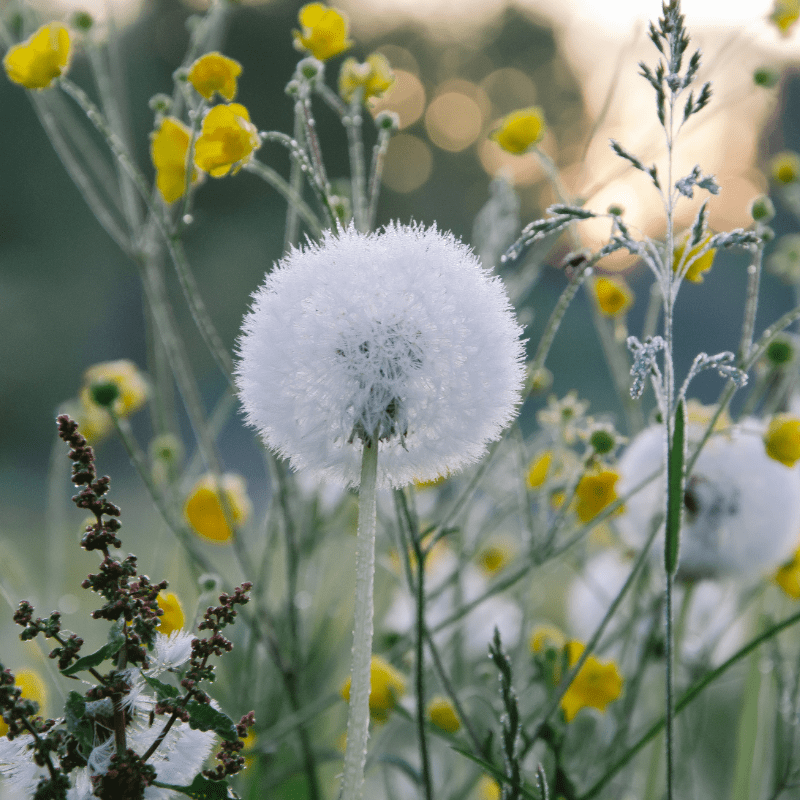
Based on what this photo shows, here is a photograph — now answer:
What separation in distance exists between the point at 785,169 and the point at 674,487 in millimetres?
602

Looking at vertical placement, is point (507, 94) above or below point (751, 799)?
above

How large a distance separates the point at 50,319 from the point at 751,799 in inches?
228

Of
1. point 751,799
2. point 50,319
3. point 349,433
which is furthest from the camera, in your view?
point 50,319

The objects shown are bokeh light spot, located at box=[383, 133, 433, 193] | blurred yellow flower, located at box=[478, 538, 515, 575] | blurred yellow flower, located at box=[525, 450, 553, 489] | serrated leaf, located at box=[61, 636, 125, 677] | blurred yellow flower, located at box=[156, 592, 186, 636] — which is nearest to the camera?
serrated leaf, located at box=[61, 636, 125, 677]

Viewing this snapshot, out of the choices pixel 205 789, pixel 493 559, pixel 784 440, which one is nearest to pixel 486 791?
pixel 493 559

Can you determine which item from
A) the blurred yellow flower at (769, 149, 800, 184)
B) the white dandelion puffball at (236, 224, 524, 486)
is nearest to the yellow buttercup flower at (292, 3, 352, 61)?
the white dandelion puffball at (236, 224, 524, 486)

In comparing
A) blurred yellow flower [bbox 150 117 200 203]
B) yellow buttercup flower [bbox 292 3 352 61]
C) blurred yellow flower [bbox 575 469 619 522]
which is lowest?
blurred yellow flower [bbox 150 117 200 203]

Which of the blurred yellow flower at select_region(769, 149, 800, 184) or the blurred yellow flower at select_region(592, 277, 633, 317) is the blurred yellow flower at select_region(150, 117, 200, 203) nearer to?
the blurred yellow flower at select_region(592, 277, 633, 317)

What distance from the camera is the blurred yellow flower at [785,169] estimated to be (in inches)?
33.0

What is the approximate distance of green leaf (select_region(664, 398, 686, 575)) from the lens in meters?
0.39

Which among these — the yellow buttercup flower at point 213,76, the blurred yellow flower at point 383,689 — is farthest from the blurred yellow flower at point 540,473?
the yellow buttercup flower at point 213,76

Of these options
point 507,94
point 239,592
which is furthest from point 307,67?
point 507,94

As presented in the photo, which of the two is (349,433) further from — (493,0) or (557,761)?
(493,0)

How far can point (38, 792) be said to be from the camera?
328 mm
